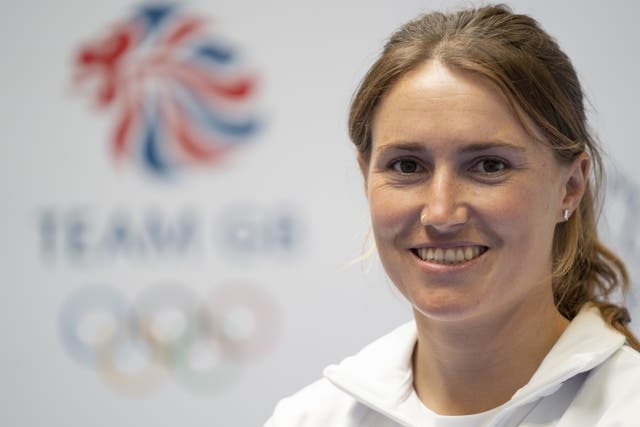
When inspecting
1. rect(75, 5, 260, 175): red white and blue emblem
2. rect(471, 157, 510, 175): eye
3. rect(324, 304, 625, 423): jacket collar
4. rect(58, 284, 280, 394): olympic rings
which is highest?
rect(75, 5, 260, 175): red white and blue emblem

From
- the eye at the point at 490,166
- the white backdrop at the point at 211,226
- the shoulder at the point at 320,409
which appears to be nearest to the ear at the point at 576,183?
the eye at the point at 490,166

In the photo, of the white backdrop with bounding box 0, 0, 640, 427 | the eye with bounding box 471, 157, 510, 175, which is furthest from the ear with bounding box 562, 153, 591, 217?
the white backdrop with bounding box 0, 0, 640, 427

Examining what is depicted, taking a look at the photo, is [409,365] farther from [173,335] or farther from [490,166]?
[173,335]

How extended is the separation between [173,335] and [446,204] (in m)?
1.19

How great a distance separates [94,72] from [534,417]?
4.80 ft

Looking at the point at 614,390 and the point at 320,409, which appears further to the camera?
the point at 320,409

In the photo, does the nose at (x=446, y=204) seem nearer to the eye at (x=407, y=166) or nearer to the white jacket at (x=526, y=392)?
the eye at (x=407, y=166)

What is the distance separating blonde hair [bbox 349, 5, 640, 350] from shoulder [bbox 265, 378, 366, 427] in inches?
13.6

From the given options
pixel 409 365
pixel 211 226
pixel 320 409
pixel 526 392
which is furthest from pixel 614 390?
pixel 211 226

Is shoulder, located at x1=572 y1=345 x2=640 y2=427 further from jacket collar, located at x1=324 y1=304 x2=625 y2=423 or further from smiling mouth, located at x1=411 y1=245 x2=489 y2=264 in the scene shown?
smiling mouth, located at x1=411 y1=245 x2=489 y2=264

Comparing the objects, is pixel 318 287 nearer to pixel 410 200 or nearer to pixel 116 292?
pixel 116 292

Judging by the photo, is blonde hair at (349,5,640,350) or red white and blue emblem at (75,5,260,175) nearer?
blonde hair at (349,5,640,350)

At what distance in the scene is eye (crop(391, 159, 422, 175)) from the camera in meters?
1.13

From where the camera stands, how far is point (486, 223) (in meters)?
1.07
